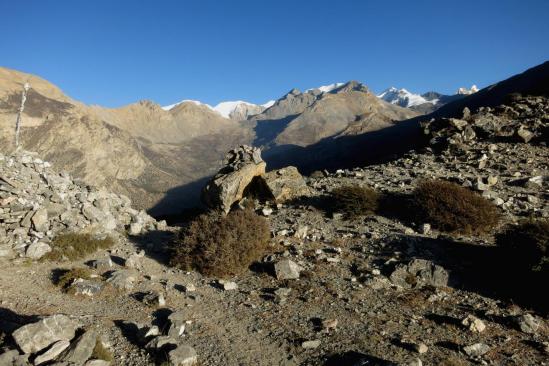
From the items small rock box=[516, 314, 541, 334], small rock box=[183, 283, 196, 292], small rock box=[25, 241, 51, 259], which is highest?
small rock box=[25, 241, 51, 259]

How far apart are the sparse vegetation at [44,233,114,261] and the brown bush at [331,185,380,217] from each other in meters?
10.1

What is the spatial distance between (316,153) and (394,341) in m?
125

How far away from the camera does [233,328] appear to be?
10.4m

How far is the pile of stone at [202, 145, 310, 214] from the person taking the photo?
21.0 metres

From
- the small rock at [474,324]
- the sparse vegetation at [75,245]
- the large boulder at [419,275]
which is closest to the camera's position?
the small rock at [474,324]

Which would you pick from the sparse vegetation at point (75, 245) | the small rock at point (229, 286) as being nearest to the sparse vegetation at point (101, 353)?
the small rock at point (229, 286)

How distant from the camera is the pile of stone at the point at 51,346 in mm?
8297

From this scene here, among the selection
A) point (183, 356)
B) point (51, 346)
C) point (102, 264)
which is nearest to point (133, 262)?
point (102, 264)

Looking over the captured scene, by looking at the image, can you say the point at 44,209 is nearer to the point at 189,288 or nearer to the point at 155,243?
the point at 155,243

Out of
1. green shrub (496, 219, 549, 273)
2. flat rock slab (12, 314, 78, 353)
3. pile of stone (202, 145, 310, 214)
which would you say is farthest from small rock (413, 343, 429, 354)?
pile of stone (202, 145, 310, 214)

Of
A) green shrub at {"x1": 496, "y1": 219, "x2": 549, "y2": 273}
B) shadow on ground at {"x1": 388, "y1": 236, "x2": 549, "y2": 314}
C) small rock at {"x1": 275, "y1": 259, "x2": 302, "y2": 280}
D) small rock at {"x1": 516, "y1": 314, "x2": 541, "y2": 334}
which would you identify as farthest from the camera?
small rock at {"x1": 275, "y1": 259, "x2": 302, "y2": 280}

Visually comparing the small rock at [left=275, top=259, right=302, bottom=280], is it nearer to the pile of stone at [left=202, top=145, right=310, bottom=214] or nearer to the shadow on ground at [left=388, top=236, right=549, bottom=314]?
the shadow on ground at [left=388, top=236, right=549, bottom=314]

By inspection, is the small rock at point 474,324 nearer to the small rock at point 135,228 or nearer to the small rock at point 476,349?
the small rock at point 476,349

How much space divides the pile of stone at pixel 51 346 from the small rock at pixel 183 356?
1.38 meters
